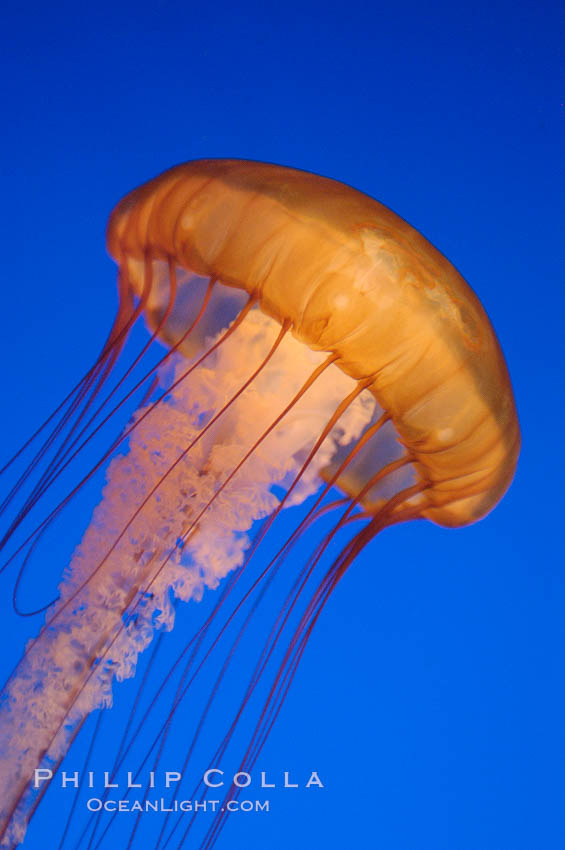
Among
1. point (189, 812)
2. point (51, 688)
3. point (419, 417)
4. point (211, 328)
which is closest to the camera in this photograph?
point (419, 417)

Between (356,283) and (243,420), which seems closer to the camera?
(356,283)

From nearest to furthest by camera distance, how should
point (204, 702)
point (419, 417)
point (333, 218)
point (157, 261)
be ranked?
point (333, 218), point (419, 417), point (157, 261), point (204, 702)

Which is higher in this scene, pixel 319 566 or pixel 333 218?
pixel 333 218

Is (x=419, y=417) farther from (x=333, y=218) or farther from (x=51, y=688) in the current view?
(x=51, y=688)

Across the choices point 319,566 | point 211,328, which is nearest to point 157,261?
point 211,328

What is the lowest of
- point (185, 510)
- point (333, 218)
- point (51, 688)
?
point (51, 688)

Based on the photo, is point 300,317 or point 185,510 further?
point 185,510
